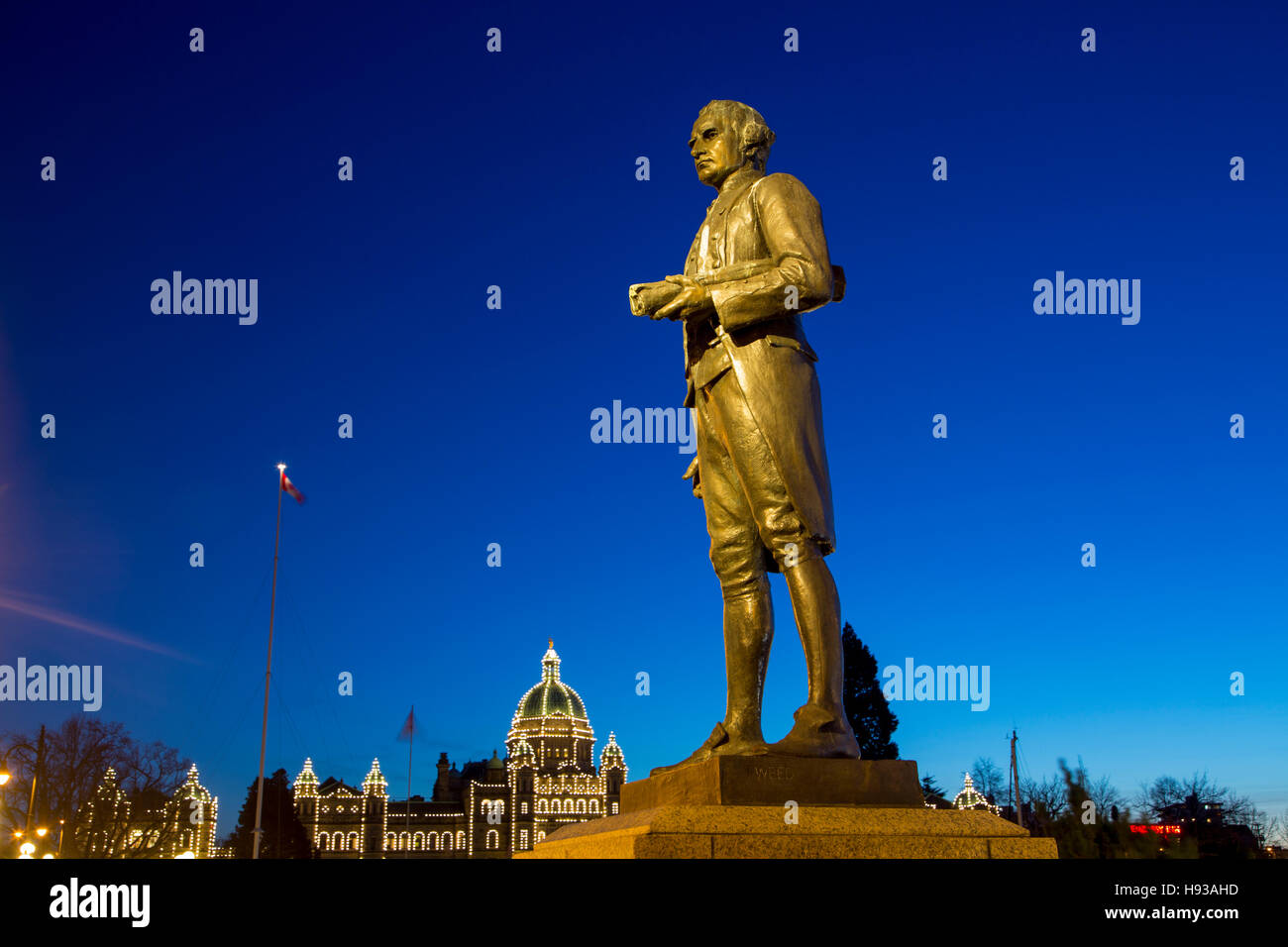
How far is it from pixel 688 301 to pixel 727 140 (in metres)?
1.47

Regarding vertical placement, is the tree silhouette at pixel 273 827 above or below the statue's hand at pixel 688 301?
below

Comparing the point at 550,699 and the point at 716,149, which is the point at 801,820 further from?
the point at 550,699

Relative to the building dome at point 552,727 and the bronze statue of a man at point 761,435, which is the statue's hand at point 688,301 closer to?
the bronze statue of a man at point 761,435

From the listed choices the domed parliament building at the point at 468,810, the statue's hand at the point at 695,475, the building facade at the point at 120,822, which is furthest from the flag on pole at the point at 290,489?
Answer: the domed parliament building at the point at 468,810

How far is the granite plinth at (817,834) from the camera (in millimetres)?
5129

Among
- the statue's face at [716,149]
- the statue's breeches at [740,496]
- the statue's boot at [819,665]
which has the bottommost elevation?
the statue's boot at [819,665]

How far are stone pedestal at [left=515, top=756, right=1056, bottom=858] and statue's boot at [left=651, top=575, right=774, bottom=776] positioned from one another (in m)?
0.48

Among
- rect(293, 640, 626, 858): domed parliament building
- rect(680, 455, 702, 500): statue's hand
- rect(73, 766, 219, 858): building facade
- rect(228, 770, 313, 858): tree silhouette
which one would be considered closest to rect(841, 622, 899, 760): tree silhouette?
rect(680, 455, 702, 500): statue's hand
